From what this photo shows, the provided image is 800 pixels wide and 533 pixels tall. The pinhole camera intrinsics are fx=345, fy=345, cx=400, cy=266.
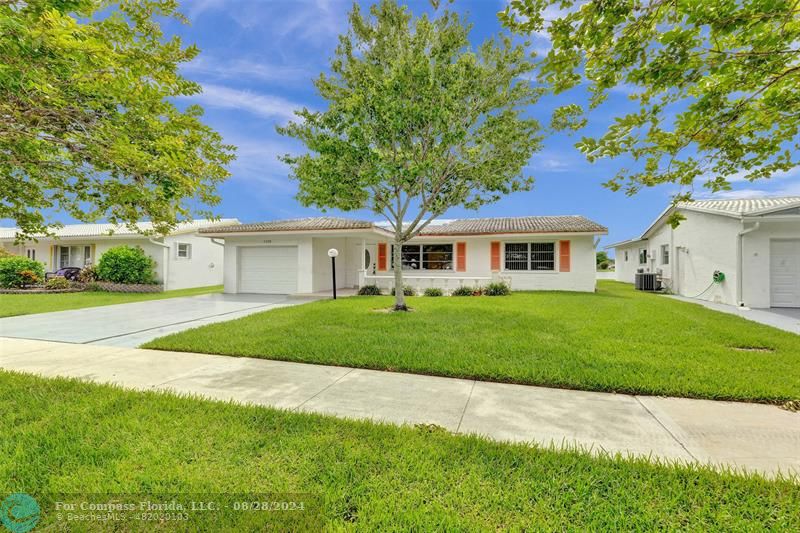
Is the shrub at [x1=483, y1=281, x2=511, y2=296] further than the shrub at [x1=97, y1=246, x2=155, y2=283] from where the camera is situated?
No

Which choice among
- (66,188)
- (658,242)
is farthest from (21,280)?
(658,242)

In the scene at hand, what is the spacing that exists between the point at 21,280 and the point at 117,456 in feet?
69.5

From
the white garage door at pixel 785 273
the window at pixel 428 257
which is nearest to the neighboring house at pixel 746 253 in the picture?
the white garage door at pixel 785 273

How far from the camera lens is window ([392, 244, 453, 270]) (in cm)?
1717

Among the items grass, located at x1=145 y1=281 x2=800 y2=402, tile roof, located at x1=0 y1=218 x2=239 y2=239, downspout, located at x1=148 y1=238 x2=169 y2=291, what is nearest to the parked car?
tile roof, located at x1=0 y1=218 x2=239 y2=239

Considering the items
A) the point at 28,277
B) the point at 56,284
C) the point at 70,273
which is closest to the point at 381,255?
the point at 56,284

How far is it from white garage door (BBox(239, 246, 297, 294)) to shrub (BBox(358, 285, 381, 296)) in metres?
3.25

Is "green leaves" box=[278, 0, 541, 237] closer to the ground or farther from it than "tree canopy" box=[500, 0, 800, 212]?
farther from it

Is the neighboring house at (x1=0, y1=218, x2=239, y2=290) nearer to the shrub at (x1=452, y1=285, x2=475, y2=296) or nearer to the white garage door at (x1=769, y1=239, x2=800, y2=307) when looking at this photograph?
the shrub at (x1=452, y1=285, x2=475, y2=296)

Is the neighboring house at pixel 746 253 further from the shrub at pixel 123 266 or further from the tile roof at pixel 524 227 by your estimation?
the shrub at pixel 123 266

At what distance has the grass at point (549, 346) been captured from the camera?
4.35m

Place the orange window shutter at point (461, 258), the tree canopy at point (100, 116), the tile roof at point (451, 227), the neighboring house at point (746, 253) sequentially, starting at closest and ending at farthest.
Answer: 1. the tree canopy at point (100, 116)
2. the neighboring house at point (746, 253)
3. the tile roof at point (451, 227)
4. the orange window shutter at point (461, 258)

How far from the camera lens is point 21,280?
16.6 m

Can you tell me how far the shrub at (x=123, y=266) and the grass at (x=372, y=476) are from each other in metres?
16.4
